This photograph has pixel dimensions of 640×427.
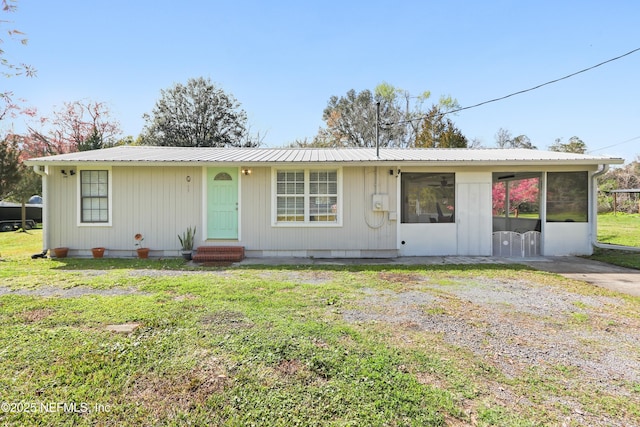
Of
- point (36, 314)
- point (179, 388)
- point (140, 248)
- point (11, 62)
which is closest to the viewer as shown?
point (179, 388)

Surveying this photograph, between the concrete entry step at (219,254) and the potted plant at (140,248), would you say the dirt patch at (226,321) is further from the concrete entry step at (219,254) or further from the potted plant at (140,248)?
the potted plant at (140,248)

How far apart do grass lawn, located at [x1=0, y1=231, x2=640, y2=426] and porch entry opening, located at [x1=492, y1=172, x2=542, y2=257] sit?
3219 mm

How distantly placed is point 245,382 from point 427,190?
6.73 m

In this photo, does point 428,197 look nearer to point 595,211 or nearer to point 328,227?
point 328,227

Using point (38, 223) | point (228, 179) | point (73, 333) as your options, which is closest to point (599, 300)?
point (73, 333)

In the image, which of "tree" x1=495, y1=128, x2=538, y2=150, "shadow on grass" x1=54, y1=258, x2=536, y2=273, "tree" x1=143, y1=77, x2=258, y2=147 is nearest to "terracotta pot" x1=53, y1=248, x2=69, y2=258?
"shadow on grass" x1=54, y1=258, x2=536, y2=273

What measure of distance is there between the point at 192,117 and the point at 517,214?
20.5m

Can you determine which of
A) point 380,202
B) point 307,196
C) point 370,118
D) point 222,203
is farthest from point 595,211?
point 370,118

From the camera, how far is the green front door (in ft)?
25.4

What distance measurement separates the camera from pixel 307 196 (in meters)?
7.84

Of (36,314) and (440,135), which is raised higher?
(440,135)

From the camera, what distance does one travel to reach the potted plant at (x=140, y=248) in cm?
742

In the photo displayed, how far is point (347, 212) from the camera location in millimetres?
7797

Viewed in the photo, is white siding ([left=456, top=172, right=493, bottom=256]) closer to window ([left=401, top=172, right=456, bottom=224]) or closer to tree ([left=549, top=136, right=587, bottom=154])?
window ([left=401, top=172, right=456, bottom=224])
